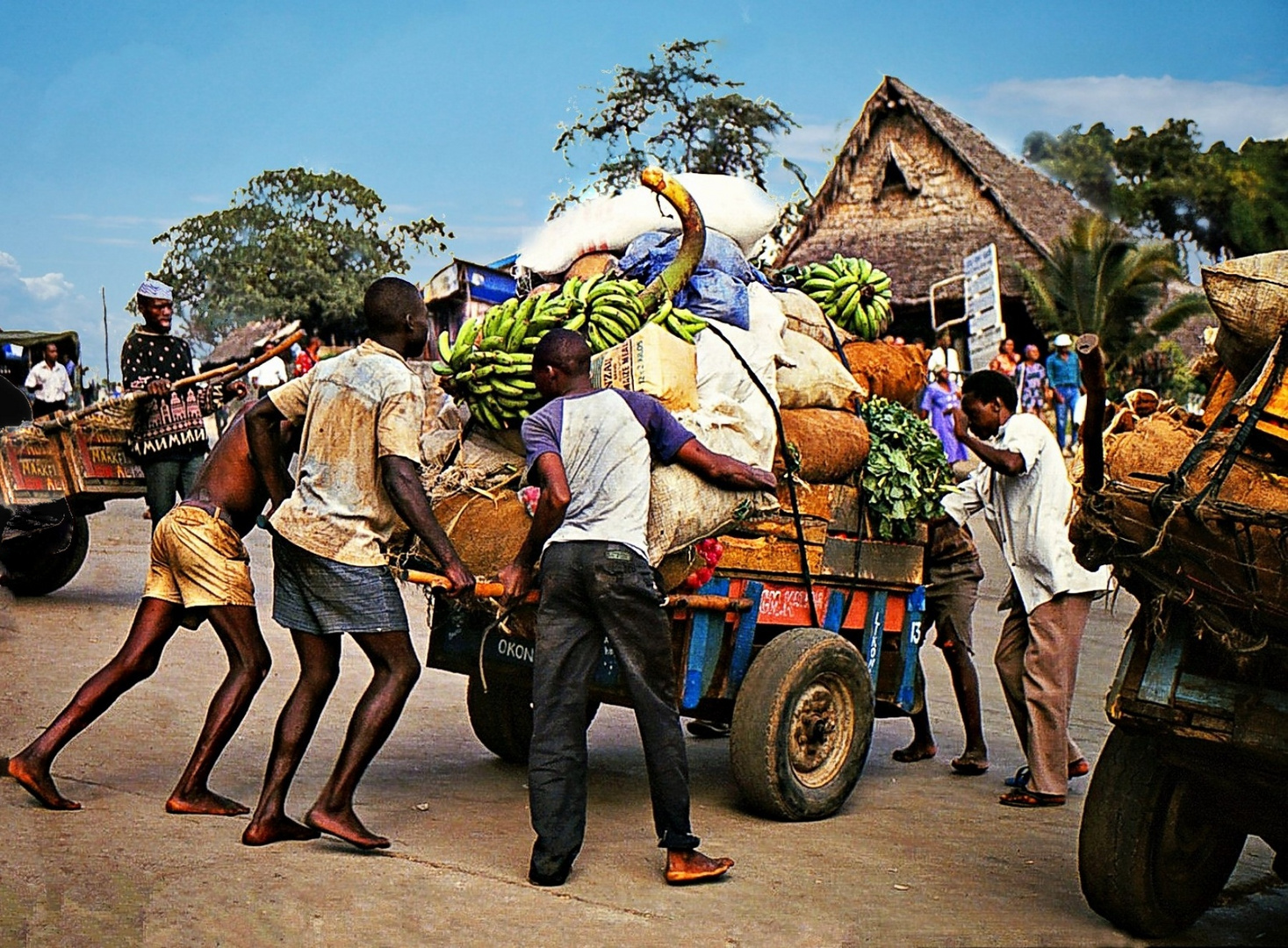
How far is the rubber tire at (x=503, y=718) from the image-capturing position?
6465mm

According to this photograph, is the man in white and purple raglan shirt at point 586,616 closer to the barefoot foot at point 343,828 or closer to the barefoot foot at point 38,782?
the barefoot foot at point 343,828

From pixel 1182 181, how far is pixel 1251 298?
42483mm

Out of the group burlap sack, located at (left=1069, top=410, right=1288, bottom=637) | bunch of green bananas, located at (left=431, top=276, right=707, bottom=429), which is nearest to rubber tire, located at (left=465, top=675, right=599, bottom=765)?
bunch of green bananas, located at (left=431, top=276, right=707, bottom=429)

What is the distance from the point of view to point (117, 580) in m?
10.9

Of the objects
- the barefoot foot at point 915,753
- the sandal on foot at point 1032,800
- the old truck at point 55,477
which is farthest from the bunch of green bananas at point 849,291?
the old truck at point 55,477

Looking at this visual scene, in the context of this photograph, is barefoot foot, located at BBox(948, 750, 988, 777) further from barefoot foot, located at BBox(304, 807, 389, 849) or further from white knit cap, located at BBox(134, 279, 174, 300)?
white knit cap, located at BBox(134, 279, 174, 300)

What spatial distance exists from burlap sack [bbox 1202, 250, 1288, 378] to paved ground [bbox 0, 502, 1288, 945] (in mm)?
1847

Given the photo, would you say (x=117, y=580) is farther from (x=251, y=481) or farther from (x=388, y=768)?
(x=251, y=481)

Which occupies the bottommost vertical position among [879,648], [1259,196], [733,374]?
[879,648]

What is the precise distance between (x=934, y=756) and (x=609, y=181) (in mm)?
24062

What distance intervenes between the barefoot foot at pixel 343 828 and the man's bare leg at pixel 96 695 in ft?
2.97

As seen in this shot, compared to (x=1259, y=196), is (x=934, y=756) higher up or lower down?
lower down

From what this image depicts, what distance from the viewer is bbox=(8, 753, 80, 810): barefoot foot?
514cm

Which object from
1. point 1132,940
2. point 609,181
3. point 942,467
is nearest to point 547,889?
point 1132,940
